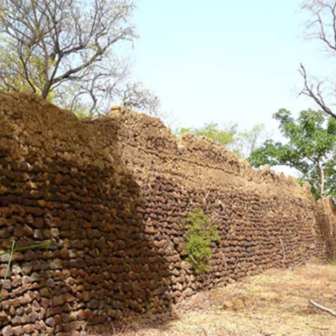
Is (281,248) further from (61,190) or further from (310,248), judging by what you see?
(61,190)

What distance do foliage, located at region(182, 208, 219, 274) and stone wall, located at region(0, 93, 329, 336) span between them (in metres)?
0.17

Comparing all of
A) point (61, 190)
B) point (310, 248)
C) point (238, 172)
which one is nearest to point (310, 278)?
point (238, 172)

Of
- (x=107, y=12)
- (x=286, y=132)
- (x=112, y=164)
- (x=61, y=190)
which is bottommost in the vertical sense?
(x=61, y=190)

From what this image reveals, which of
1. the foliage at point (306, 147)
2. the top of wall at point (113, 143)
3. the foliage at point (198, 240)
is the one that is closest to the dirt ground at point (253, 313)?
the foliage at point (198, 240)

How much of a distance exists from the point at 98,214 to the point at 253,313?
3.19 m

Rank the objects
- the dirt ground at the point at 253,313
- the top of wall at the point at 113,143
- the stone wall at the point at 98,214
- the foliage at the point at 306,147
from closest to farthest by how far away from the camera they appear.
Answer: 1. the stone wall at the point at 98,214
2. the top of wall at the point at 113,143
3. the dirt ground at the point at 253,313
4. the foliage at the point at 306,147

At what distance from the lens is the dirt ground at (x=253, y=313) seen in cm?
657

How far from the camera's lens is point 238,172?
12203mm

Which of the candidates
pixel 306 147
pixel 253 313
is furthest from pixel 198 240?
pixel 306 147

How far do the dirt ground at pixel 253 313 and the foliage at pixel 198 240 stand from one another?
60cm

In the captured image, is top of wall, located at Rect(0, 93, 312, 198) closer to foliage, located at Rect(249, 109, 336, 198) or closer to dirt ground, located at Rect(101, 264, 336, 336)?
dirt ground, located at Rect(101, 264, 336, 336)

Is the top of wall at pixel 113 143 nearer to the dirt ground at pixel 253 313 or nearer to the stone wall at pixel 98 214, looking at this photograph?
the stone wall at pixel 98 214

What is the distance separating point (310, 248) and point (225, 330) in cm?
1067

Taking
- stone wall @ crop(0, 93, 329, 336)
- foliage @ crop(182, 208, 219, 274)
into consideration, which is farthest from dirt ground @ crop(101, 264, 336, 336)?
foliage @ crop(182, 208, 219, 274)
